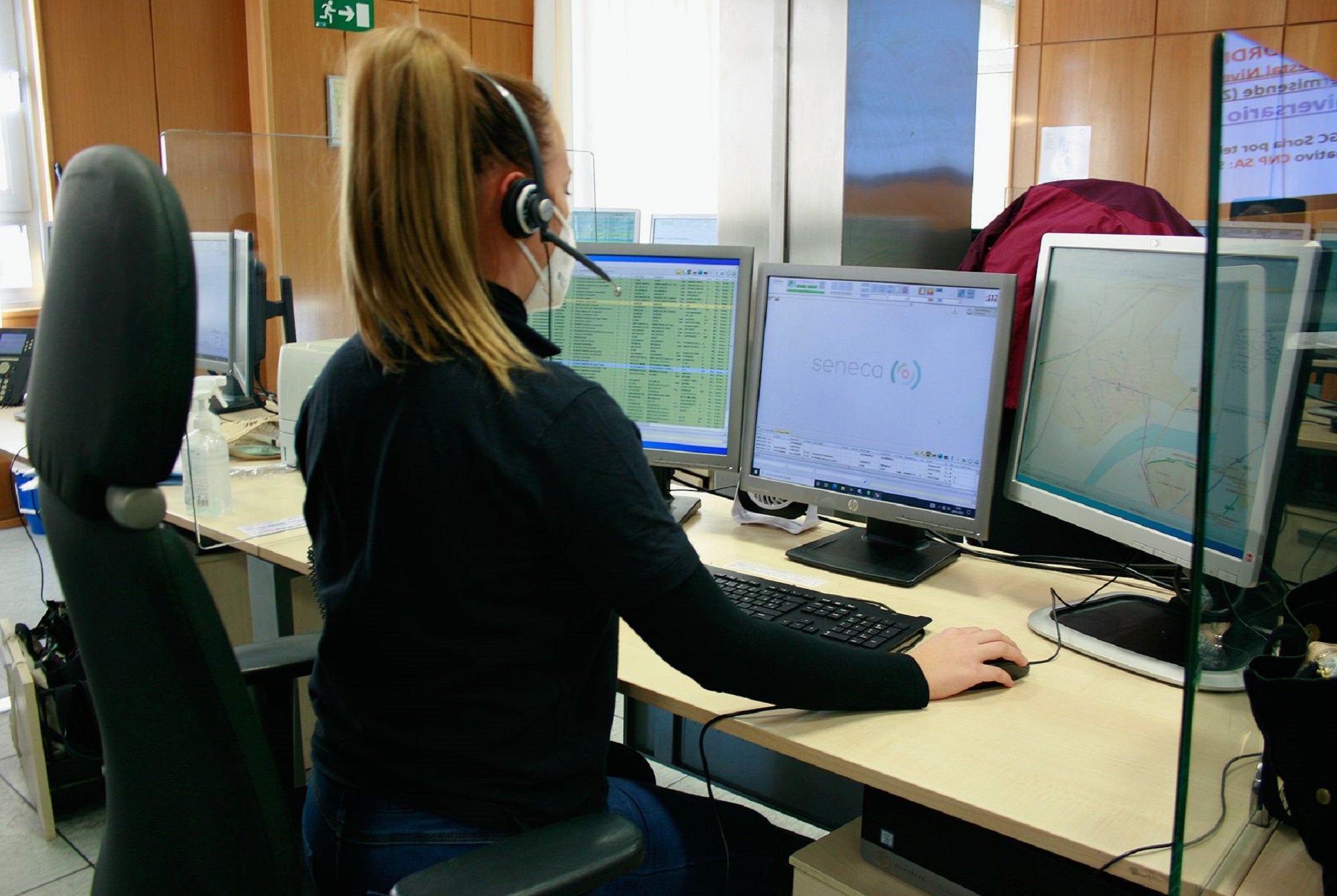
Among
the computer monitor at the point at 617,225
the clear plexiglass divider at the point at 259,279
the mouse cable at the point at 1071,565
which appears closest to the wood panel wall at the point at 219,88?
the clear plexiglass divider at the point at 259,279

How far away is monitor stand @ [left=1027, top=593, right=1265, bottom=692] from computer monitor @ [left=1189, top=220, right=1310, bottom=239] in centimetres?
44

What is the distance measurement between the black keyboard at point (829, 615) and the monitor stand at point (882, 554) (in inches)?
6.5

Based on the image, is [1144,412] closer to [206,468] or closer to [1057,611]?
[1057,611]

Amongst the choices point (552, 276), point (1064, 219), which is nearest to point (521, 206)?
point (552, 276)

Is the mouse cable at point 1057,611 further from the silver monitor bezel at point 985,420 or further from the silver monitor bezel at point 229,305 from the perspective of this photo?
the silver monitor bezel at point 229,305

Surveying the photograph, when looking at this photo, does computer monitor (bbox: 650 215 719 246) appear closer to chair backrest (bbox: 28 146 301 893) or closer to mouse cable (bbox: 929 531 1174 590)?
mouse cable (bbox: 929 531 1174 590)

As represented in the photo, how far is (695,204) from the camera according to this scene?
5504mm

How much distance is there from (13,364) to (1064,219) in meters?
2.88

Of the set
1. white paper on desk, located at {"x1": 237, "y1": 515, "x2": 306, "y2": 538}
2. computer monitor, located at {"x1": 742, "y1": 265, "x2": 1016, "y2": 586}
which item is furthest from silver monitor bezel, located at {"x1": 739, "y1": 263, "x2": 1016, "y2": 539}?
white paper on desk, located at {"x1": 237, "y1": 515, "x2": 306, "y2": 538}

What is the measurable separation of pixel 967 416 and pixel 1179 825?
2.86 feet

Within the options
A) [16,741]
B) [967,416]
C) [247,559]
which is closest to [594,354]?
[967,416]

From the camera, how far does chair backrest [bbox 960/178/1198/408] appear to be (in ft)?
7.30

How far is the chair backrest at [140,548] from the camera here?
2.34 ft

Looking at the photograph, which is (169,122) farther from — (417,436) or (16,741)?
(417,436)
